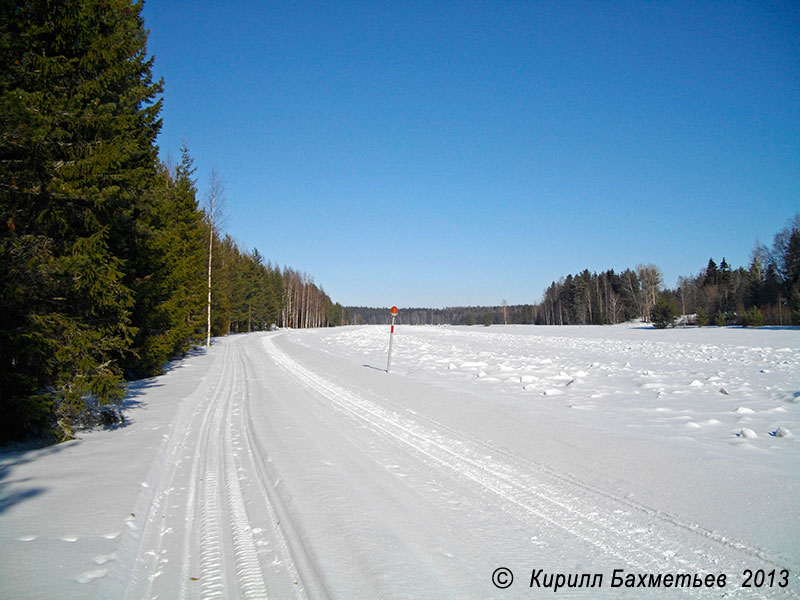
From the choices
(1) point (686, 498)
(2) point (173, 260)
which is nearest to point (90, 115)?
(2) point (173, 260)

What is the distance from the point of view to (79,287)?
5938mm

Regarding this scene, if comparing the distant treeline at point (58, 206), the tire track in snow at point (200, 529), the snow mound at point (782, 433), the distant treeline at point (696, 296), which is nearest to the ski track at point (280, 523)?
the tire track in snow at point (200, 529)

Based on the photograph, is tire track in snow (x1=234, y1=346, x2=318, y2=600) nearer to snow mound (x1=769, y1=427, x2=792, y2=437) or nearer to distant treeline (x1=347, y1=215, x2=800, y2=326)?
snow mound (x1=769, y1=427, x2=792, y2=437)

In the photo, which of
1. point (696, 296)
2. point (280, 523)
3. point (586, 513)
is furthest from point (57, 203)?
point (696, 296)

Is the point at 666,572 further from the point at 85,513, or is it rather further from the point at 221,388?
the point at 221,388

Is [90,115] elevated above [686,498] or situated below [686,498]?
above

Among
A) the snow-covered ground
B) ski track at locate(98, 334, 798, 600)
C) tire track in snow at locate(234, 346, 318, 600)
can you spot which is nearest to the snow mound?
the snow-covered ground

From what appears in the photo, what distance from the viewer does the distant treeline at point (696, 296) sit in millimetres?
51531

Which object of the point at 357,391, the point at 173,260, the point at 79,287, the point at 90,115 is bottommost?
the point at 357,391

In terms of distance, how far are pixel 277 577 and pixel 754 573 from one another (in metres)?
3.41

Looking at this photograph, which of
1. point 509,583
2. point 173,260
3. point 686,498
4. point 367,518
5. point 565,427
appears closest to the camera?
point 509,583

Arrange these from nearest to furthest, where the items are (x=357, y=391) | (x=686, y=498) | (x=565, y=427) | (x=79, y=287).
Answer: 1. (x=686, y=498)
2. (x=79, y=287)
3. (x=565, y=427)
4. (x=357, y=391)

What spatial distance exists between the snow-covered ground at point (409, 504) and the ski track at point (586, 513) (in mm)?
20

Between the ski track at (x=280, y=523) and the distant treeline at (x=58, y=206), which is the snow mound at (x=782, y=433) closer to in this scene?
the ski track at (x=280, y=523)
